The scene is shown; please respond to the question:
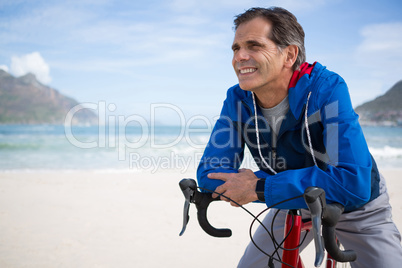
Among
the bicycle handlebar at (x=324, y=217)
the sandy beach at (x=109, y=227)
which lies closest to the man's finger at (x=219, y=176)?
the bicycle handlebar at (x=324, y=217)

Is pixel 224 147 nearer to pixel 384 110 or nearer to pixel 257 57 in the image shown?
pixel 257 57

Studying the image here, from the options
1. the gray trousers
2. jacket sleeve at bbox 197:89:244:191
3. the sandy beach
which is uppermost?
jacket sleeve at bbox 197:89:244:191

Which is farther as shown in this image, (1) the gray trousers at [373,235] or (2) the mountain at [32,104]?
(2) the mountain at [32,104]

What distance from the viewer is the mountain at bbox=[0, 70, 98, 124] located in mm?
52906

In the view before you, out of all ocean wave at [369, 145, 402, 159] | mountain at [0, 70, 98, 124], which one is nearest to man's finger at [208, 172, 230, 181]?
ocean wave at [369, 145, 402, 159]

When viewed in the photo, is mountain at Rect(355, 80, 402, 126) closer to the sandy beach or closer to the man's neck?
the sandy beach

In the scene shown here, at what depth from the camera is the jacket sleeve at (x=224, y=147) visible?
5.66 ft

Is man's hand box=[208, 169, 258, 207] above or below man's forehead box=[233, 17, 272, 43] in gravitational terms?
below

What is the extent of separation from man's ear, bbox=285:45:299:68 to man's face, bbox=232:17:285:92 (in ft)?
0.15

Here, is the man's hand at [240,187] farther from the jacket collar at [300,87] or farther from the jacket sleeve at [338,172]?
the jacket collar at [300,87]

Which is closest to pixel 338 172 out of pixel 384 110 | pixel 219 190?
pixel 219 190

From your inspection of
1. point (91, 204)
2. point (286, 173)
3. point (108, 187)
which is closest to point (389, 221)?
point (286, 173)

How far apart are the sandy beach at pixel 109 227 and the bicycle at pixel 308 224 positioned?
9.48ft

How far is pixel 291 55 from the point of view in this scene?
174cm
